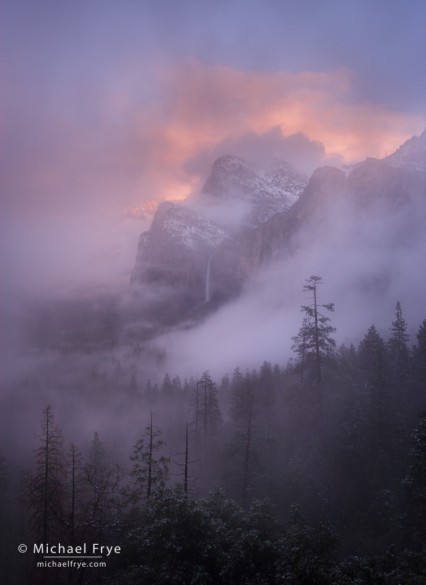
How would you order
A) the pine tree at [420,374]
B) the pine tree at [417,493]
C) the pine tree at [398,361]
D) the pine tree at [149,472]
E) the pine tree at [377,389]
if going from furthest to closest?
the pine tree at [398,361] → the pine tree at [420,374] → the pine tree at [377,389] → the pine tree at [149,472] → the pine tree at [417,493]

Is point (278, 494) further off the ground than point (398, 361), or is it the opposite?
point (398, 361)

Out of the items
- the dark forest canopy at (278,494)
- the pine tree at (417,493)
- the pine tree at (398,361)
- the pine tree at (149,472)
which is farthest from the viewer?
Result: the pine tree at (398,361)

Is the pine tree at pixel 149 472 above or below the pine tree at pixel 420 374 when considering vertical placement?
below

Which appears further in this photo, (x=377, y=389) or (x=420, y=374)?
(x=420, y=374)

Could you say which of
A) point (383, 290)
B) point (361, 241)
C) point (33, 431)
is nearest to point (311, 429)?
point (33, 431)

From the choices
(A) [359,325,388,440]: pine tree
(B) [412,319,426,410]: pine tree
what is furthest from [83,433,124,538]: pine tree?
(B) [412,319,426,410]: pine tree

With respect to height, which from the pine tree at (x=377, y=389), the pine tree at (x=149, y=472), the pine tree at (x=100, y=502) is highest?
the pine tree at (x=377, y=389)

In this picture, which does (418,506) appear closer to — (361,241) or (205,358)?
(205,358)

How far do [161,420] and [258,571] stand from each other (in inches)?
2450

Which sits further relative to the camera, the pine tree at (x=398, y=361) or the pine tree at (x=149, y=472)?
the pine tree at (x=398, y=361)

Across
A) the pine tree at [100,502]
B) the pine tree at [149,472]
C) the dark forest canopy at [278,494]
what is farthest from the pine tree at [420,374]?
the pine tree at [100,502]

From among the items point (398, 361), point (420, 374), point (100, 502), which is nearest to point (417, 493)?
point (420, 374)

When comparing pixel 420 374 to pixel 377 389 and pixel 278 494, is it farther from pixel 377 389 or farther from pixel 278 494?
pixel 278 494

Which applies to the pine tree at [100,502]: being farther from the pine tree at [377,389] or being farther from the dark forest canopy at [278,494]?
the pine tree at [377,389]
